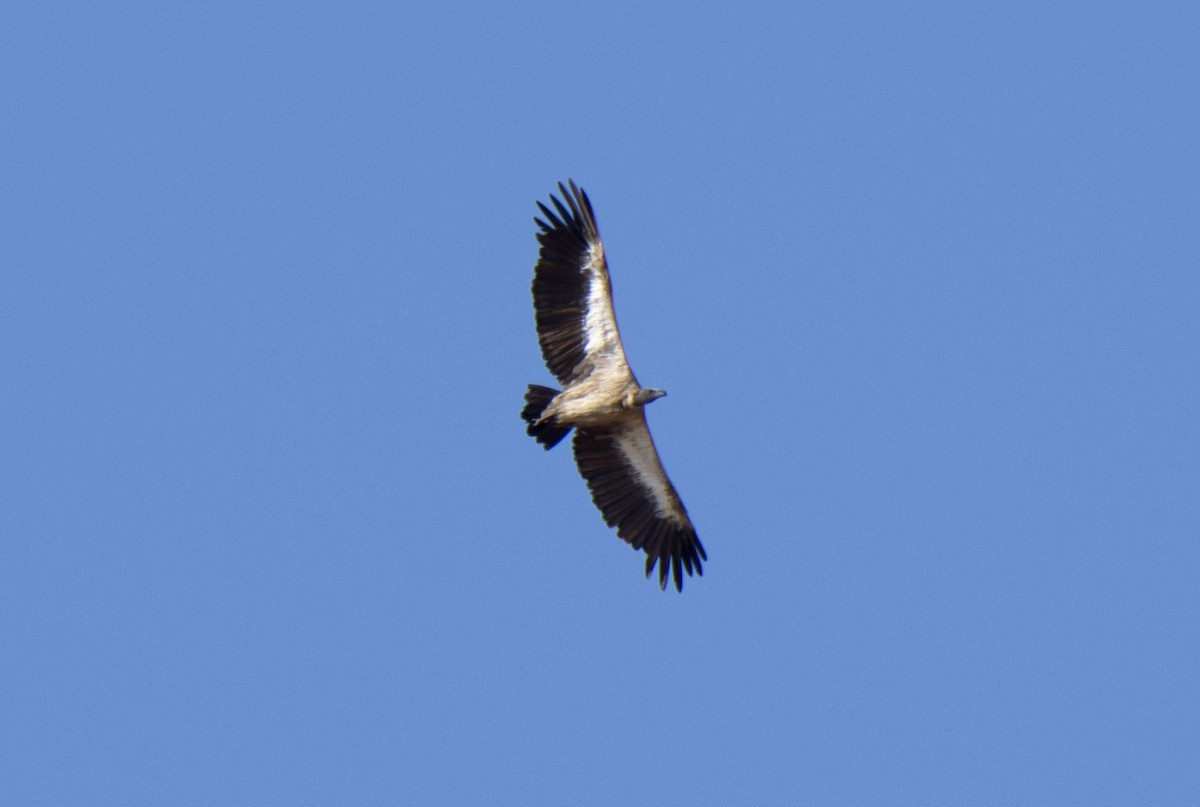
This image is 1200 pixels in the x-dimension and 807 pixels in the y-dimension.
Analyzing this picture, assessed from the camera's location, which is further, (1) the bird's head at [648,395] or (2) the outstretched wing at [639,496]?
(2) the outstretched wing at [639,496]

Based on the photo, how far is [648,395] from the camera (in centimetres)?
2419

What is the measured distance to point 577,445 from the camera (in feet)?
82.1

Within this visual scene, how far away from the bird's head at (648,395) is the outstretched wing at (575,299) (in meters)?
0.37

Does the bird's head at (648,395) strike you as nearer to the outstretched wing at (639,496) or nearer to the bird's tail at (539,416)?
the outstretched wing at (639,496)

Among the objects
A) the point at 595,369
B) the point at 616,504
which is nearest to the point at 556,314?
the point at 595,369

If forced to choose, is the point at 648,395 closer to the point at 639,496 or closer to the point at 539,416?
the point at 539,416

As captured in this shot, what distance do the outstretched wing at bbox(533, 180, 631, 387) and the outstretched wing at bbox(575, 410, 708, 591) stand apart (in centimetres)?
101

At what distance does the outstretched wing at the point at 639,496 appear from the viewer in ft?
81.9

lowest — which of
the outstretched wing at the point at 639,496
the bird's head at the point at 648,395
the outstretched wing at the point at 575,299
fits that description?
the outstretched wing at the point at 639,496

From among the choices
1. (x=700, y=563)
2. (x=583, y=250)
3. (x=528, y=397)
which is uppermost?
(x=583, y=250)

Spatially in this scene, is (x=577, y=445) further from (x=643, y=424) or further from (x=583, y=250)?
(x=583, y=250)

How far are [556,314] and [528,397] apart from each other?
1124mm

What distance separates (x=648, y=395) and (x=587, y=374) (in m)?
0.83

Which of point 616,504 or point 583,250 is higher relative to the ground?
point 583,250
